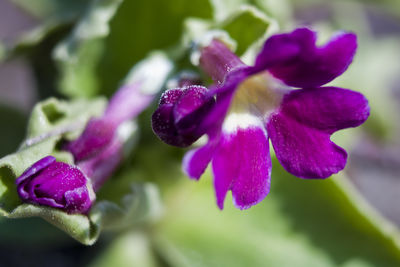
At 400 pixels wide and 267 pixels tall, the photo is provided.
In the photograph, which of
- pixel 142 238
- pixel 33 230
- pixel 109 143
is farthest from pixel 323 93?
pixel 33 230

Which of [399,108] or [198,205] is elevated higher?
[198,205]

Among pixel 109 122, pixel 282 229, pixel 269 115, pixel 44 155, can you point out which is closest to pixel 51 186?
pixel 44 155

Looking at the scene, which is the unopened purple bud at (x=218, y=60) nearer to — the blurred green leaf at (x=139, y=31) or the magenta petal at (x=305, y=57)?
the magenta petal at (x=305, y=57)

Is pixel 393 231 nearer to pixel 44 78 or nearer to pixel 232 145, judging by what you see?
pixel 232 145

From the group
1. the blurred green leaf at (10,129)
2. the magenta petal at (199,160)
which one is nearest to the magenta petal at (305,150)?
the magenta petal at (199,160)

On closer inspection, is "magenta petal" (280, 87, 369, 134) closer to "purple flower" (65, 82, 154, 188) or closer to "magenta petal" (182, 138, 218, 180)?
"magenta petal" (182, 138, 218, 180)

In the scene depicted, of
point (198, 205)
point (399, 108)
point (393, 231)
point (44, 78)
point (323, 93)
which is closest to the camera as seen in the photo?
point (323, 93)
